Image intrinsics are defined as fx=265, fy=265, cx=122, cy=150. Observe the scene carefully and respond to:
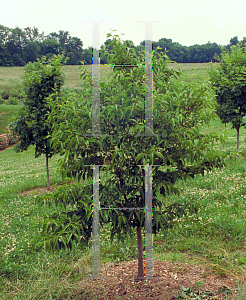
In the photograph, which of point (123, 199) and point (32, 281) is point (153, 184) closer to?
point (123, 199)

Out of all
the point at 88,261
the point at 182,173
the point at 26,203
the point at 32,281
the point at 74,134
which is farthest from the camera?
the point at 26,203

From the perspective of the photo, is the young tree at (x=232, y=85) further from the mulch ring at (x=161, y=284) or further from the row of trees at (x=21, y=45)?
the row of trees at (x=21, y=45)

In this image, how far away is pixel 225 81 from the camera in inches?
506

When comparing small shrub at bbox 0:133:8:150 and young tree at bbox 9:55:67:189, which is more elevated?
young tree at bbox 9:55:67:189

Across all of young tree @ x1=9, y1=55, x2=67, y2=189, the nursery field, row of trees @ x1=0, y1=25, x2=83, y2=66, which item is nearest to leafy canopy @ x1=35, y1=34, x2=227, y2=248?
the nursery field

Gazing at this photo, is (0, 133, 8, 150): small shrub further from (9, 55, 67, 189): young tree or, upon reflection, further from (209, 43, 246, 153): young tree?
(209, 43, 246, 153): young tree

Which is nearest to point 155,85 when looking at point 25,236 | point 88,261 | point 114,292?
point 114,292

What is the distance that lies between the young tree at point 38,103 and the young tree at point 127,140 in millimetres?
7396

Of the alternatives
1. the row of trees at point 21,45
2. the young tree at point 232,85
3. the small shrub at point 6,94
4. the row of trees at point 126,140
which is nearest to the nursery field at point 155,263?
the row of trees at point 126,140

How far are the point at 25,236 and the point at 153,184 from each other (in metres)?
4.61

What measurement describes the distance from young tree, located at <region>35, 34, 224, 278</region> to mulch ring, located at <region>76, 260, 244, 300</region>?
1230 mm

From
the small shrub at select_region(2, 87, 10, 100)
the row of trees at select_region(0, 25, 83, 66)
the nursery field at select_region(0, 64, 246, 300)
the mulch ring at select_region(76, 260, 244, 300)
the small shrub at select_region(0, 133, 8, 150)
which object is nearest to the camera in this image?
the mulch ring at select_region(76, 260, 244, 300)

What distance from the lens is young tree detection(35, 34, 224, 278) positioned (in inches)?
138

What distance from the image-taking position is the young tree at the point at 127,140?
3.50 m
